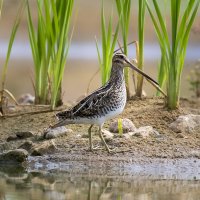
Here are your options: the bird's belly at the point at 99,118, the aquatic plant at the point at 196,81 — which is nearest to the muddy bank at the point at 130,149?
the bird's belly at the point at 99,118

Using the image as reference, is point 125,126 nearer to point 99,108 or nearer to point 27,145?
point 99,108

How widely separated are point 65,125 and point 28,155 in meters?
0.72

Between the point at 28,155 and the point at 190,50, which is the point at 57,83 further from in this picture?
the point at 190,50

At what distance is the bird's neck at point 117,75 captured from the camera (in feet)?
34.4

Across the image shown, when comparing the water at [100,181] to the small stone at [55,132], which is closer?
the water at [100,181]

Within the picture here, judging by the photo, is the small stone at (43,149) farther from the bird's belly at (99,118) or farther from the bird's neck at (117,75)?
the bird's neck at (117,75)

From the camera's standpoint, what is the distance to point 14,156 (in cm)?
1024

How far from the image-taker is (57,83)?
11.5 m

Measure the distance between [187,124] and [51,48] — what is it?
6.48 ft

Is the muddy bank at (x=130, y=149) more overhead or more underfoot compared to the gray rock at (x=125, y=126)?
more underfoot

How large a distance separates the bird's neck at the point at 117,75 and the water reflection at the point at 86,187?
52.3 inches

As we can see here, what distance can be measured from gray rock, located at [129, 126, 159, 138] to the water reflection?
1.23 meters

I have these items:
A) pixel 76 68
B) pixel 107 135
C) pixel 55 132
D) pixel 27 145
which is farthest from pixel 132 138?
pixel 76 68

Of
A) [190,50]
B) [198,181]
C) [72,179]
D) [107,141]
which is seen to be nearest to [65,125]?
[107,141]
